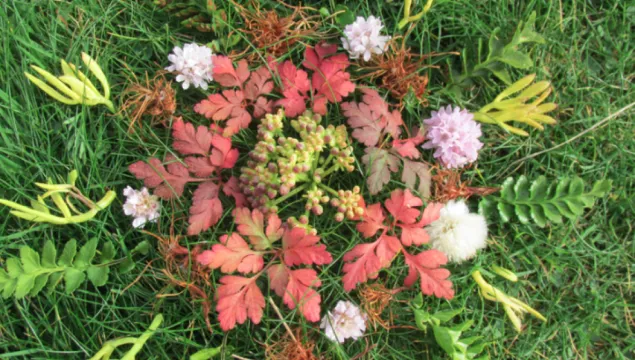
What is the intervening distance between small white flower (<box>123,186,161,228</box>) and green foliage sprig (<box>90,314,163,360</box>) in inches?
13.7

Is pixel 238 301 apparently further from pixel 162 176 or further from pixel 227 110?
pixel 227 110

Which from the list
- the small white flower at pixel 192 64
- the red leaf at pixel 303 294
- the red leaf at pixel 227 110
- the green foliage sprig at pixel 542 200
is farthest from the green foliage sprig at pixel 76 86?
the green foliage sprig at pixel 542 200

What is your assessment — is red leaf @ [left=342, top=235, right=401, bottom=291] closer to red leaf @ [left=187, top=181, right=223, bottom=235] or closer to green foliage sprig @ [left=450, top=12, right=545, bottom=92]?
red leaf @ [left=187, top=181, right=223, bottom=235]

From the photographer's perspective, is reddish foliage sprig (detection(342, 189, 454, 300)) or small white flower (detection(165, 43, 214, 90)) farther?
small white flower (detection(165, 43, 214, 90))

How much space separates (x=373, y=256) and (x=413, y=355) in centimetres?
45

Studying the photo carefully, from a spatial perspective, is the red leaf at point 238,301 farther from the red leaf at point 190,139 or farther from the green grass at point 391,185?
the red leaf at point 190,139

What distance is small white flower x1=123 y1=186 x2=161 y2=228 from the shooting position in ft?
6.23

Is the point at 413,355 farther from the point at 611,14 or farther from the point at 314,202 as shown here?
the point at 611,14

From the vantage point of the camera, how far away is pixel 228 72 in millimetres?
1905

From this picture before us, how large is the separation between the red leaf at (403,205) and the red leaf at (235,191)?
1.67 feet

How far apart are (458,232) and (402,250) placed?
0.21 meters

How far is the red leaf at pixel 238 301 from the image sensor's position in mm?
1734

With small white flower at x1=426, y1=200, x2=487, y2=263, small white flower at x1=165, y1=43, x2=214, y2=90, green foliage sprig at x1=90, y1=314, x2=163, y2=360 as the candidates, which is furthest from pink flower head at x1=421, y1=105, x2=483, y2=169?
green foliage sprig at x1=90, y1=314, x2=163, y2=360

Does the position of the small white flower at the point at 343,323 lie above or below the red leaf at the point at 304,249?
below
